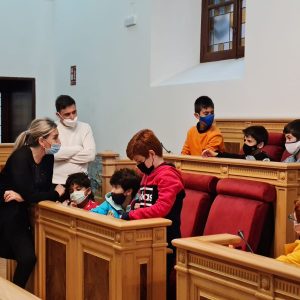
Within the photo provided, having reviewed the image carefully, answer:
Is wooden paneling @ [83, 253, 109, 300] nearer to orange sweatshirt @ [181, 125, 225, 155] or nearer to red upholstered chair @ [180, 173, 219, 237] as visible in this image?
red upholstered chair @ [180, 173, 219, 237]

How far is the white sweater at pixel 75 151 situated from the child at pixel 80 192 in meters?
0.86

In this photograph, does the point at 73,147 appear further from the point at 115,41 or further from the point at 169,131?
the point at 115,41

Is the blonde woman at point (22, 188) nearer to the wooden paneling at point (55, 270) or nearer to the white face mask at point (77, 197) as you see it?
the wooden paneling at point (55, 270)

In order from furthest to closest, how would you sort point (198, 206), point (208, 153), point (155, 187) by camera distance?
point (208, 153) → point (198, 206) → point (155, 187)

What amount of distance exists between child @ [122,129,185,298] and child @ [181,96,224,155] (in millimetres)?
1711

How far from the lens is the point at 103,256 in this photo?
332 centimetres

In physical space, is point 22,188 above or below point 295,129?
below

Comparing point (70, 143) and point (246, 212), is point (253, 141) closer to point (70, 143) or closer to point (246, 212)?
point (246, 212)

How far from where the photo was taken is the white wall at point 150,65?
611 centimetres

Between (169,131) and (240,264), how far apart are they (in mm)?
5096

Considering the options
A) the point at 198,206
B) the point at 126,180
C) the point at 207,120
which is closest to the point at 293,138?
the point at 198,206

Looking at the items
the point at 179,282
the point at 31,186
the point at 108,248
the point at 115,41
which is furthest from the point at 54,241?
the point at 115,41

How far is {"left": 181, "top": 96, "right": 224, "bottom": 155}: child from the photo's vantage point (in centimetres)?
520

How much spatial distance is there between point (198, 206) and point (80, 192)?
2.62ft
